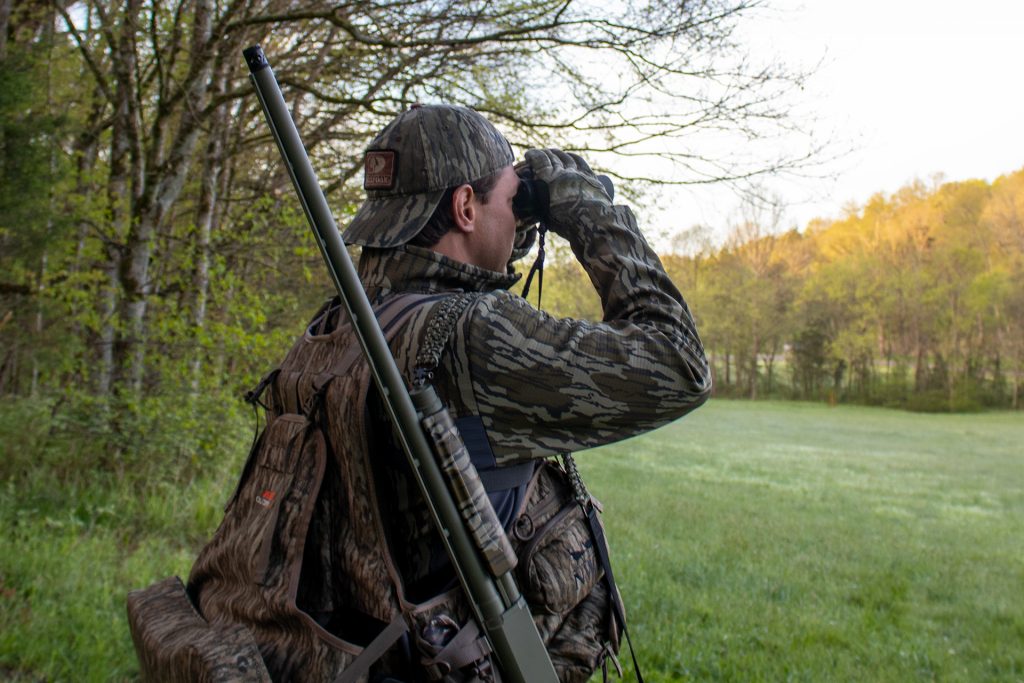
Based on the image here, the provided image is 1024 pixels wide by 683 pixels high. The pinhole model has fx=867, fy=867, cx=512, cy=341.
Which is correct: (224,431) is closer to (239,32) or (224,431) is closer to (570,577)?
(239,32)

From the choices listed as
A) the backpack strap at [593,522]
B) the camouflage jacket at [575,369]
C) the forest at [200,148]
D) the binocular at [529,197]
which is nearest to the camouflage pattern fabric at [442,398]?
the camouflage jacket at [575,369]

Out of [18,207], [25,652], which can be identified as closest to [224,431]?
[18,207]

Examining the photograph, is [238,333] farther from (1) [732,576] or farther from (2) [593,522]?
(2) [593,522]

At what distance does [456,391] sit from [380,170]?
51 cm

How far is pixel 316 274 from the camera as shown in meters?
11.9

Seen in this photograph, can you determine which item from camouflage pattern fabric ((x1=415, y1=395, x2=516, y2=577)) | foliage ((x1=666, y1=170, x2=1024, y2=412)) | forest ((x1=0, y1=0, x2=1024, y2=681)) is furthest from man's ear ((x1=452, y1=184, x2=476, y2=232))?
foliage ((x1=666, y1=170, x2=1024, y2=412))

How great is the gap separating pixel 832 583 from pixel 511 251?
7.24 metres

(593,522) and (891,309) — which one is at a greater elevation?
(891,309)

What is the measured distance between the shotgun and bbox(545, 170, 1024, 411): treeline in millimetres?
51941

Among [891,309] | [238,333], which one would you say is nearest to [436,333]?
[238,333]

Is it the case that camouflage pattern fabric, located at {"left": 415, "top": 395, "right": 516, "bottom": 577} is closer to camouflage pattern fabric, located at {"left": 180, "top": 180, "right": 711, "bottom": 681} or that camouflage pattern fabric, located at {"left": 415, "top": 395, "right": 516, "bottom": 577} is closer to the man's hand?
camouflage pattern fabric, located at {"left": 180, "top": 180, "right": 711, "bottom": 681}

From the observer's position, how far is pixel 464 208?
69.0 inches

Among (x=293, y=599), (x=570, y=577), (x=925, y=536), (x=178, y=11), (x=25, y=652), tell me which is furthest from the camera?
(x=925, y=536)

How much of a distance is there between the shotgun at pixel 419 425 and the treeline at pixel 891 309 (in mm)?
51941
